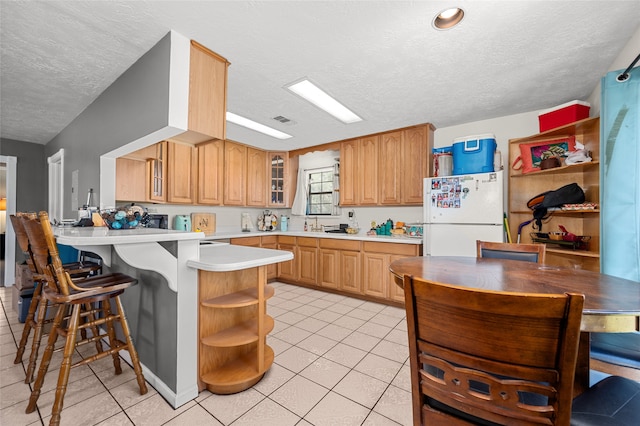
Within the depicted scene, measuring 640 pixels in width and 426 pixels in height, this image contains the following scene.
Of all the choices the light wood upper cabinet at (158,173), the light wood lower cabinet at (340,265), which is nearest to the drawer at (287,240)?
the light wood lower cabinet at (340,265)

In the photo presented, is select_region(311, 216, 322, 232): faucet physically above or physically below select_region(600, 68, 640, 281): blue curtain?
below

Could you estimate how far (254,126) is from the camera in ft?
11.7

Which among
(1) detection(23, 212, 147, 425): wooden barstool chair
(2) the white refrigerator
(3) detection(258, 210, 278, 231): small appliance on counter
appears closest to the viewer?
(1) detection(23, 212, 147, 425): wooden barstool chair

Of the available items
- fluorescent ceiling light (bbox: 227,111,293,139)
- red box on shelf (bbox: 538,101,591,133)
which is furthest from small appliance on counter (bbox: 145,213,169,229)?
red box on shelf (bbox: 538,101,591,133)

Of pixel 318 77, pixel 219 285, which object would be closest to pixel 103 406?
pixel 219 285

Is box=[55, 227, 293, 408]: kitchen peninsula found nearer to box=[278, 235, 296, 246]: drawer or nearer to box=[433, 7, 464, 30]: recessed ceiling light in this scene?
box=[433, 7, 464, 30]: recessed ceiling light

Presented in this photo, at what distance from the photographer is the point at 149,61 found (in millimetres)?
1886

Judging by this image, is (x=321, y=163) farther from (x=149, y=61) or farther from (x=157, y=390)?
(x=157, y=390)

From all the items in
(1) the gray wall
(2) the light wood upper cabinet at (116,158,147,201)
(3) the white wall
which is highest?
(3) the white wall

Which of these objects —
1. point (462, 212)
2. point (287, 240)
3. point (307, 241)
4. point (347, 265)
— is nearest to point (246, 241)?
point (287, 240)

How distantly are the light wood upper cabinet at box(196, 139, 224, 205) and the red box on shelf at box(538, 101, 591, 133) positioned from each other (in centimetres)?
421

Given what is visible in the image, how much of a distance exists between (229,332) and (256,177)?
3.34m

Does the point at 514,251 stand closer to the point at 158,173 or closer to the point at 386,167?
the point at 386,167

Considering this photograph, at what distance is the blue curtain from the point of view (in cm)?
171
